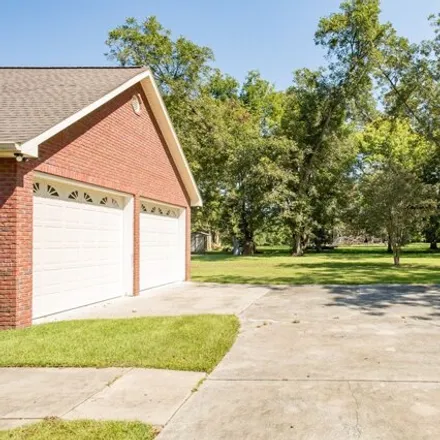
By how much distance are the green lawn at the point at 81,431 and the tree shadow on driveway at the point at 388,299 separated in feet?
22.0

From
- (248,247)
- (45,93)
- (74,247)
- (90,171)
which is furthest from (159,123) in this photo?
(248,247)

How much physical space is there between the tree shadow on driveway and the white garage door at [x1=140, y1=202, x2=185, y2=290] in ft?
17.5

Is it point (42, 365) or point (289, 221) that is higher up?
point (289, 221)

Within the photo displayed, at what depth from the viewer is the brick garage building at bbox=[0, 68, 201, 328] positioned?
7.65 m

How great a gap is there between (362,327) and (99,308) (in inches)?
227

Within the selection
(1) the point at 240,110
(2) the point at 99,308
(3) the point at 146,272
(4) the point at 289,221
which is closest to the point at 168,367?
(2) the point at 99,308

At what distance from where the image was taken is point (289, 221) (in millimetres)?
36594

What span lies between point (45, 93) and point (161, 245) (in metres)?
6.31

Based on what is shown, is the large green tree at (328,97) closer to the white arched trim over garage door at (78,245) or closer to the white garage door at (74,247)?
the white arched trim over garage door at (78,245)

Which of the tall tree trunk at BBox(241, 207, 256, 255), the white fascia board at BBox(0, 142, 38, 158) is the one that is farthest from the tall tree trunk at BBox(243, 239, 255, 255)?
the white fascia board at BBox(0, 142, 38, 158)

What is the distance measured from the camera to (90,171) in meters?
9.99

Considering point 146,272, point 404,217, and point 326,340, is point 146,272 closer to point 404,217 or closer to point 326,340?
point 326,340

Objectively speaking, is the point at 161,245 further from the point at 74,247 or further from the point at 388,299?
the point at 388,299

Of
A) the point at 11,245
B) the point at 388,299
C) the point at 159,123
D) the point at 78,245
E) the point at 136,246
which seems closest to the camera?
the point at 11,245
